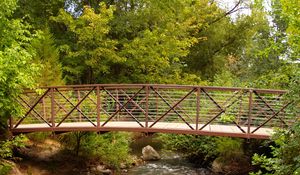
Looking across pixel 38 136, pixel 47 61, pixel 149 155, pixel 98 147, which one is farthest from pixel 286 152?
pixel 47 61

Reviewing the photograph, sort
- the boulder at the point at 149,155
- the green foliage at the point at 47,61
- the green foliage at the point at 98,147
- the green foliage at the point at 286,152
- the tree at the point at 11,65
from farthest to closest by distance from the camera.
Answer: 1. the boulder at the point at 149,155
2. the green foliage at the point at 47,61
3. the green foliage at the point at 98,147
4. the tree at the point at 11,65
5. the green foliage at the point at 286,152

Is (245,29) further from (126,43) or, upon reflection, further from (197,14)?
(126,43)

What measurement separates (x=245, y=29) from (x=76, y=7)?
10.5 meters

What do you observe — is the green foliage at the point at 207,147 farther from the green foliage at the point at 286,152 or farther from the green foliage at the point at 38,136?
the green foliage at the point at 286,152

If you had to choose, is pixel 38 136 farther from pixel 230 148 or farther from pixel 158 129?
pixel 230 148

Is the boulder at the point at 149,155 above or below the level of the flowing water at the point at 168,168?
above

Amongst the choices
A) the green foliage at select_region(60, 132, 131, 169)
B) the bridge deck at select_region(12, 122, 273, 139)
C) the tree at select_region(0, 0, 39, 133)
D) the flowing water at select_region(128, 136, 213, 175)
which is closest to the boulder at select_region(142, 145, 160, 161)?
the flowing water at select_region(128, 136, 213, 175)

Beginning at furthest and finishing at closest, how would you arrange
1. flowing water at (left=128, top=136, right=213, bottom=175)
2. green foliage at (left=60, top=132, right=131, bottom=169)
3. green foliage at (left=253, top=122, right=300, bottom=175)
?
1. flowing water at (left=128, top=136, right=213, bottom=175)
2. green foliage at (left=60, top=132, right=131, bottom=169)
3. green foliage at (left=253, top=122, right=300, bottom=175)

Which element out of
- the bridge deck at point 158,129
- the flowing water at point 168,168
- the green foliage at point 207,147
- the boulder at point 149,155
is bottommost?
the flowing water at point 168,168

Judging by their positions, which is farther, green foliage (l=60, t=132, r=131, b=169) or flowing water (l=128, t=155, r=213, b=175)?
flowing water (l=128, t=155, r=213, b=175)

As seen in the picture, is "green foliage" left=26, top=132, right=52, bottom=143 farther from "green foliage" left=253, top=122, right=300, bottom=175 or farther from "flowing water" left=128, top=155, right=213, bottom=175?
"green foliage" left=253, top=122, right=300, bottom=175

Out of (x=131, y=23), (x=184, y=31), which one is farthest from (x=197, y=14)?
(x=131, y=23)

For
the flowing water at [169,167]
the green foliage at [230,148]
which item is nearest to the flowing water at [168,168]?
the flowing water at [169,167]

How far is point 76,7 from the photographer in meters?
17.0
